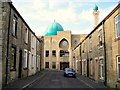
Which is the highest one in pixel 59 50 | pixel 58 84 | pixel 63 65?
pixel 59 50

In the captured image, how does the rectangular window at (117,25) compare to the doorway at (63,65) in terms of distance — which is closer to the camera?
the rectangular window at (117,25)

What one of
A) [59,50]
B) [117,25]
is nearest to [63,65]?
[59,50]

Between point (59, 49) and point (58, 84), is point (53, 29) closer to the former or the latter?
point (59, 49)

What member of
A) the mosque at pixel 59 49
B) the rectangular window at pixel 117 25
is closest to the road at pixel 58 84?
the rectangular window at pixel 117 25

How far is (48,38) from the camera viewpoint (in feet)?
230

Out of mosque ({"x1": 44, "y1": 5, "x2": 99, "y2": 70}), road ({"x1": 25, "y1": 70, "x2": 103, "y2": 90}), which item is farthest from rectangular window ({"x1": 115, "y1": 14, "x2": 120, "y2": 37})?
mosque ({"x1": 44, "y1": 5, "x2": 99, "y2": 70})

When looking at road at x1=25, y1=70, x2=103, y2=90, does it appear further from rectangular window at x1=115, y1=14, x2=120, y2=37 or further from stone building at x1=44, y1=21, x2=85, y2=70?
stone building at x1=44, y1=21, x2=85, y2=70

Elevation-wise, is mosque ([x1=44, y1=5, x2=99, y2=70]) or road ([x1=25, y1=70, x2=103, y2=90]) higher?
mosque ([x1=44, y1=5, x2=99, y2=70])

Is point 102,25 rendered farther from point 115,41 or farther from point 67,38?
point 67,38

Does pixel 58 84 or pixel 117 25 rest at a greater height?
pixel 117 25

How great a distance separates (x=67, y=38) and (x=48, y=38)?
5.67 meters

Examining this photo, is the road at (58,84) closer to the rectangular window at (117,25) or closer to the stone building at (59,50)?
the rectangular window at (117,25)

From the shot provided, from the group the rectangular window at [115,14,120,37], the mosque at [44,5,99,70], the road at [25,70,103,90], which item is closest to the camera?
the rectangular window at [115,14,120,37]

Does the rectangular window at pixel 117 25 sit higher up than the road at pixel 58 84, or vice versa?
the rectangular window at pixel 117 25
